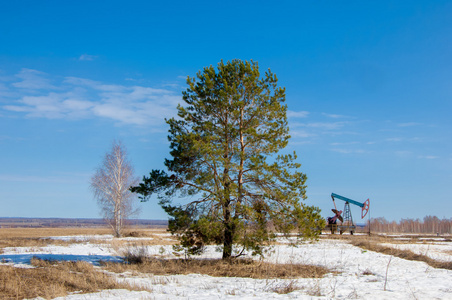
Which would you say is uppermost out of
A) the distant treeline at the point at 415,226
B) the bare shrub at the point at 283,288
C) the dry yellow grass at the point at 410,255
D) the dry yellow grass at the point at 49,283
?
the bare shrub at the point at 283,288

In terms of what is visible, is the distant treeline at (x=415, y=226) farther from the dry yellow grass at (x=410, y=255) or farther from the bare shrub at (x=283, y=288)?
the bare shrub at (x=283, y=288)

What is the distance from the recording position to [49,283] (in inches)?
444

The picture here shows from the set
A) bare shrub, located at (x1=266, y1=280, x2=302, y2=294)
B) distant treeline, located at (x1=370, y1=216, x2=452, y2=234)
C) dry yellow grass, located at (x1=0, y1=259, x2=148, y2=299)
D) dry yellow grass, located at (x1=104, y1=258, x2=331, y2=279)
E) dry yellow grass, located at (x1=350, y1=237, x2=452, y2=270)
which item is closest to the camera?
dry yellow grass, located at (x1=0, y1=259, x2=148, y2=299)

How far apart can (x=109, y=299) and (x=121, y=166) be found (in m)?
30.0

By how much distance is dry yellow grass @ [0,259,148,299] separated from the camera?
9.86 m

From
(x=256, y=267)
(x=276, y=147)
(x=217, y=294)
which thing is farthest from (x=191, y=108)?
(x=217, y=294)

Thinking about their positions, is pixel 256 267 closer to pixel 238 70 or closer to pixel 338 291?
pixel 338 291

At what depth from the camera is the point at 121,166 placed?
1502 inches

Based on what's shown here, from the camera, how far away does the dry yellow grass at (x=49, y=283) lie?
986 centimetres

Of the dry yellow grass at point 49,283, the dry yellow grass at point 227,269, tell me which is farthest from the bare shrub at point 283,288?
the dry yellow grass at point 49,283

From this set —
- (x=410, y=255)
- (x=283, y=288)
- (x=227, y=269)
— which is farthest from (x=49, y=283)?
(x=410, y=255)

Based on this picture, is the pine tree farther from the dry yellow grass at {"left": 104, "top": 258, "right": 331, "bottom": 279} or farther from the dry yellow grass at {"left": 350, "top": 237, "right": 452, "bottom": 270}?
the dry yellow grass at {"left": 350, "top": 237, "right": 452, "bottom": 270}

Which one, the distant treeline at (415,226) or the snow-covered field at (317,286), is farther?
the distant treeline at (415,226)

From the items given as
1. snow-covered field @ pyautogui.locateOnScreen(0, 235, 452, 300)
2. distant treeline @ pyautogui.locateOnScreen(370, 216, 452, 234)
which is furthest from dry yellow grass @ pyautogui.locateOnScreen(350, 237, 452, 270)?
distant treeline @ pyautogui.locateOnScreen(370, 216, 452, 234)
